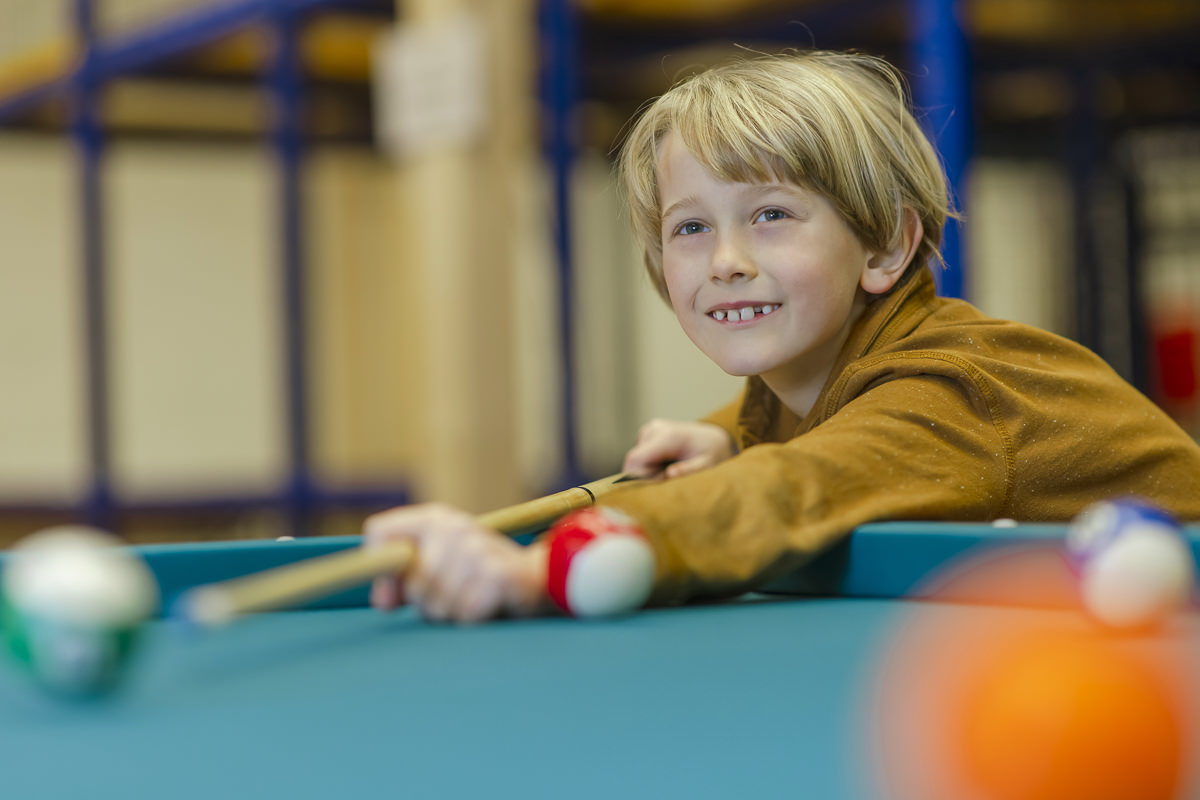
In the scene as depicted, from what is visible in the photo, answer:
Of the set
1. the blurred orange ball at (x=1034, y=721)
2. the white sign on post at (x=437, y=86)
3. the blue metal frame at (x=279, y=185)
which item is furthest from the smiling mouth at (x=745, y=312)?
the blue metal frame at (x=279, y=185)

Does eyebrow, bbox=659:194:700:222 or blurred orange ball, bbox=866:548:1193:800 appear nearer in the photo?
blurred orange ball, bbox=866:548:1193:800

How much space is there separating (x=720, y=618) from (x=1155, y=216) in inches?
204

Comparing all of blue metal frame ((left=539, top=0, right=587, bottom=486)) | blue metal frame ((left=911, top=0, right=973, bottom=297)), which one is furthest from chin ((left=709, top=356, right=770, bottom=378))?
blue metal frame ((left=539, top=0, right=587, bottom=486))

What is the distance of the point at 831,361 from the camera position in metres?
1.47

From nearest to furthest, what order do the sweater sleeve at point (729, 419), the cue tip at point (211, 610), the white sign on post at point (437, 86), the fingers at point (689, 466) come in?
the cue tip at point (211, 610), the fingers at point (689, 466), the sweater sleeve at point (729, 419), the white sign on post at point (437, 86)

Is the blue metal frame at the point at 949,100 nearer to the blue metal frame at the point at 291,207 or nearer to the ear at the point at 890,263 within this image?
the ear at the point at 890,263

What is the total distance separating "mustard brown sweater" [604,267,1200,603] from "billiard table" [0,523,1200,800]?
46 millimetres

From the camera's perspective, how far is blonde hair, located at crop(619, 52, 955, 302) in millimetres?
1334

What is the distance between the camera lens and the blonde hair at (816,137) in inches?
52.5

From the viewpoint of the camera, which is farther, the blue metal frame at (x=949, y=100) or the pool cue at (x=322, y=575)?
the blue metal frame at (x=949, y=100)

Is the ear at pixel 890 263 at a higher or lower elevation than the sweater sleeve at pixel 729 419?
higher

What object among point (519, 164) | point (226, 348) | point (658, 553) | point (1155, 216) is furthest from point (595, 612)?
point (226, 348)

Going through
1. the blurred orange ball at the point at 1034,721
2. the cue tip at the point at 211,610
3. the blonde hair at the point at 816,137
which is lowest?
the blurred orange ball at the point at 1034,721

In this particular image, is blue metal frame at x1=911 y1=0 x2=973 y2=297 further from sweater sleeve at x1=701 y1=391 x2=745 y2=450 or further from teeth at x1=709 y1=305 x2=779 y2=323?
teeth at x1=709 y1=305 x2=779 y2=323
